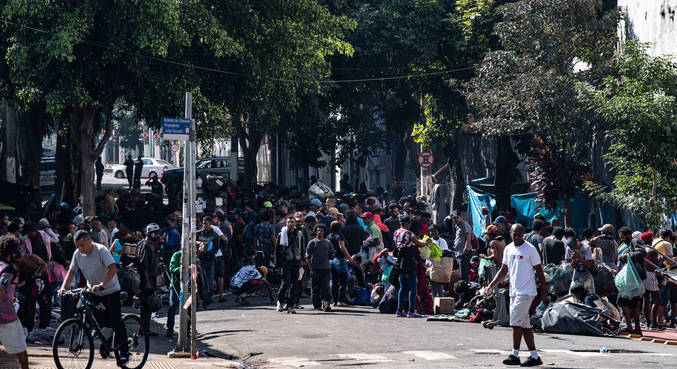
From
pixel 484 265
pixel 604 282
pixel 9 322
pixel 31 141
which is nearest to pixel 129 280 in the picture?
pixel 9 322

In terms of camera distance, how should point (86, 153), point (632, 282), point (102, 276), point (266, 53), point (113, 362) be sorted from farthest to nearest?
1. point (266, 53)
2. point (86, 153)
3. point (632, 282)
4. point (113, 362)
5. point (102, 276)

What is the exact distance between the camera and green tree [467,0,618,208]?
81.9 feet

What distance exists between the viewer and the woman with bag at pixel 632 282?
15758mm

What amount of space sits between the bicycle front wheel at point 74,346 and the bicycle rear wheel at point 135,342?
0.57 meters

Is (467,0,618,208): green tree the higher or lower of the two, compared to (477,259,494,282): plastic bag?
higher

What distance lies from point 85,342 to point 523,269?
528 cm

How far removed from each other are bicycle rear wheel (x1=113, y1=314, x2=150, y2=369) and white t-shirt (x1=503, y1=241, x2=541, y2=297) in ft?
15.0

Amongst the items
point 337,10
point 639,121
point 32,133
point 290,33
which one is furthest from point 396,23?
point 639,121

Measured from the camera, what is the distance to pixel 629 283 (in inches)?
623

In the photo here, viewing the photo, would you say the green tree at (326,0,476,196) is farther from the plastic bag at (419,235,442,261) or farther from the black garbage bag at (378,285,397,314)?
the black garbage bag at (378,285,397,314)

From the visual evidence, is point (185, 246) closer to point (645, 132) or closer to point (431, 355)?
point (431, 355)

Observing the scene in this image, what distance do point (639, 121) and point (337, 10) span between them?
19582mm

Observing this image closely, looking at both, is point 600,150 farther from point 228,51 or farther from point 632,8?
point 228,51

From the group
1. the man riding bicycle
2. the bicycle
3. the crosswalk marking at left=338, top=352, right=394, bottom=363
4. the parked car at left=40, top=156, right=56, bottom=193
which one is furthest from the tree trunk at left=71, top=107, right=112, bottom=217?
the parked car at left=40, top=156, right=56, bottom=193
